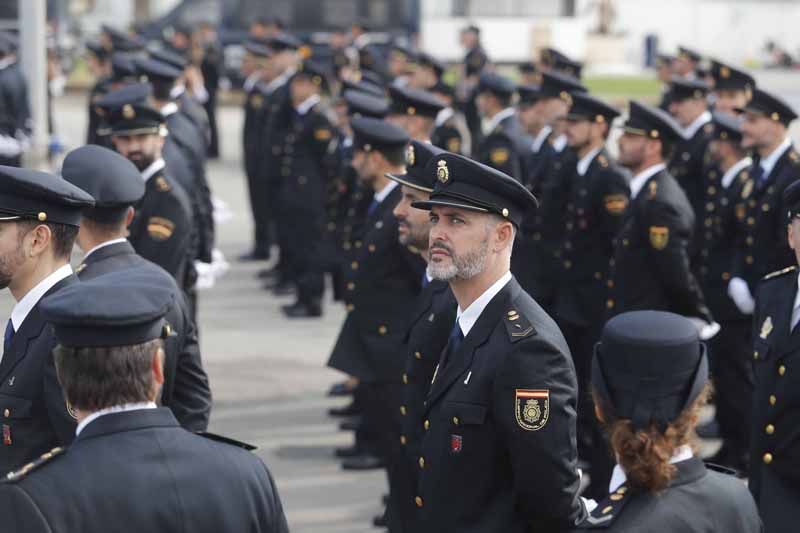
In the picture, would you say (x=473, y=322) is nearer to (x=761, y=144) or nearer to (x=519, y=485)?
(x=519, y=485)

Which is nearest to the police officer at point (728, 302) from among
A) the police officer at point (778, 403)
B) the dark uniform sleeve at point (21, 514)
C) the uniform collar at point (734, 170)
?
the uniform collar at point (734, 170)

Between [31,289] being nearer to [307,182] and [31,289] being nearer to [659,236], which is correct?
[659,236]

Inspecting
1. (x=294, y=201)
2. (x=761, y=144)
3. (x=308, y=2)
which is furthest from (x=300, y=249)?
(x=308, y=2)

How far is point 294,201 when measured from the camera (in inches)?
485

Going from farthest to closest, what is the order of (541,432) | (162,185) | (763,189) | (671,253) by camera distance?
(763,189) < (671,253) < (162,185) < (541,432)

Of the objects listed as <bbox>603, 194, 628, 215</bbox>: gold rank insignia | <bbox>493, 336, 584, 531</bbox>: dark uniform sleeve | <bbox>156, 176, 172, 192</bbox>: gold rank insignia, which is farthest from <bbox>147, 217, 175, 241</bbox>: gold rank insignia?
<bbox>493, 336, 584, 531</bbox>: dark uniform sleeve

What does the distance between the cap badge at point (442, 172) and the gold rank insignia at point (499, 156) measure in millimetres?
5863

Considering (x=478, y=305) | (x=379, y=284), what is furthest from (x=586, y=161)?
(x=478, y=305)

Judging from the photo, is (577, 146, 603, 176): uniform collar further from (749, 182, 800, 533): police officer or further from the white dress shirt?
the white dress shirt

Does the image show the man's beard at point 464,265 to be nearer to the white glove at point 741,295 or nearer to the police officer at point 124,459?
the police officer at point 124,459

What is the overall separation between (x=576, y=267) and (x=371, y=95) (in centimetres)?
305

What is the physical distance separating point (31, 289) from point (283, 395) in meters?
5.43

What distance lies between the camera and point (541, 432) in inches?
162

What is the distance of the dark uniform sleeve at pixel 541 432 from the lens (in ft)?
13.6
